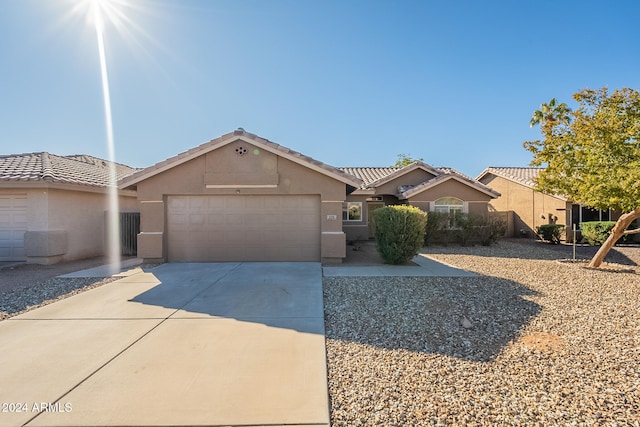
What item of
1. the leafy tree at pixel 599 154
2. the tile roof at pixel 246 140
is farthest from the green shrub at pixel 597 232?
the tile roof at pixel 246 140

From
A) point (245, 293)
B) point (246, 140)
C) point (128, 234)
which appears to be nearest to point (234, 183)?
point (246, 140)

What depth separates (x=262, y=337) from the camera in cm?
496

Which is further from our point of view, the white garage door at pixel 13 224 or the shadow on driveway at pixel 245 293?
the white garage door at pixel 13 224

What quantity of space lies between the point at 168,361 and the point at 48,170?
12590mm

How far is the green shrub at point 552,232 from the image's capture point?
1919cm

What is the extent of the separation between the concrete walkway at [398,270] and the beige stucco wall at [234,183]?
121cm

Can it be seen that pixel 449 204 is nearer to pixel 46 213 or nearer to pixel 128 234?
pixel 128 234

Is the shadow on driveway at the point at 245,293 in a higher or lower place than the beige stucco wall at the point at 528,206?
lower

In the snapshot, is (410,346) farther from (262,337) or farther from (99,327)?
(99,327)

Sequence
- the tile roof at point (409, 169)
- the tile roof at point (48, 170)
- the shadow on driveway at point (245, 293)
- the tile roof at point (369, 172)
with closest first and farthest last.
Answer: the shadow on driveway at point (245, 293)
the tile roof at point (48, 170)
the tile roof at point (409, 169)
the tile roof at point (369, 172)

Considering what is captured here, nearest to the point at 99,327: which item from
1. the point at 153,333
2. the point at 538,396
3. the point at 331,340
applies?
the point at 153,333

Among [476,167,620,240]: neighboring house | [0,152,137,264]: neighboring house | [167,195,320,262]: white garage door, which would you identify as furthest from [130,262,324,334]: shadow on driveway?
[476,167,620,240]: neighboring house

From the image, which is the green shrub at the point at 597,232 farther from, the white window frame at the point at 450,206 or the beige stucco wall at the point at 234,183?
the beige stucco wall at the point at 234,183

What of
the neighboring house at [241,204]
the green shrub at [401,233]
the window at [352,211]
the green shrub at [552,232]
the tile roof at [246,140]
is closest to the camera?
the green shrub at [401,233]
